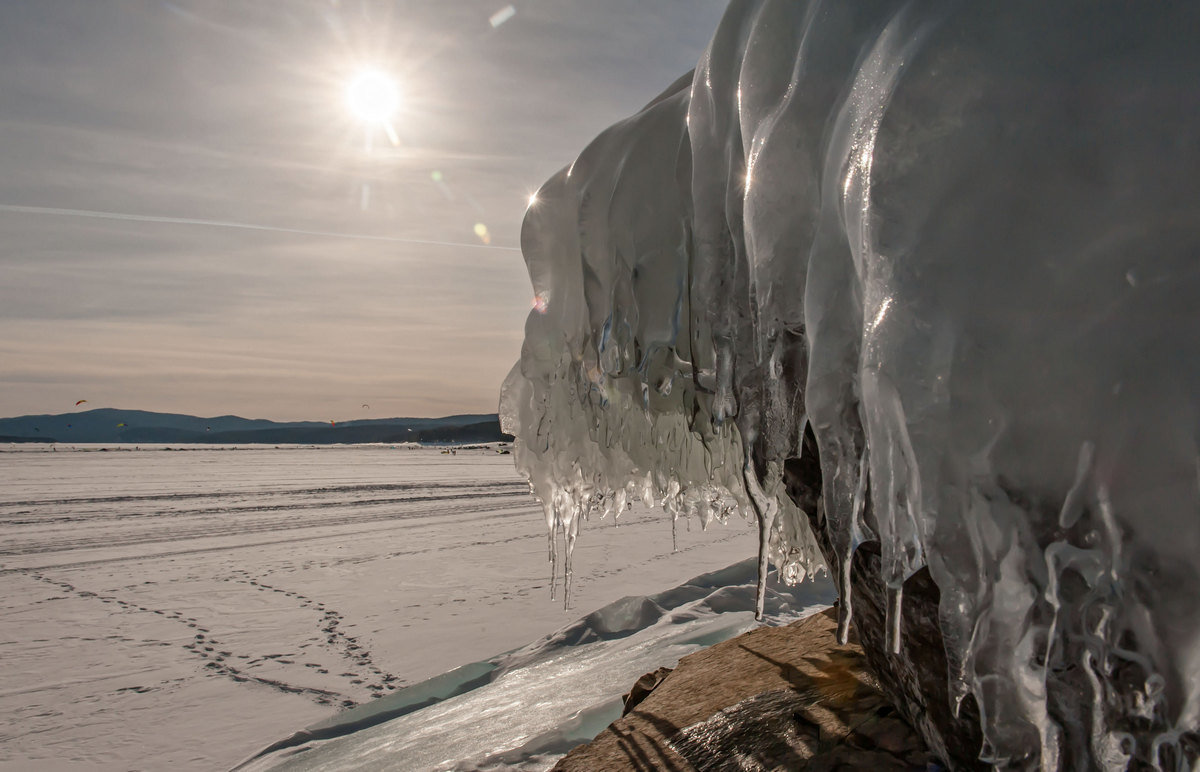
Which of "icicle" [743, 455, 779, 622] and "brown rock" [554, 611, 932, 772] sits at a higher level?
"icicle" [743, 455, 779, 622]

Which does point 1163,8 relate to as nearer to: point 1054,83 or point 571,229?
point 1054,83

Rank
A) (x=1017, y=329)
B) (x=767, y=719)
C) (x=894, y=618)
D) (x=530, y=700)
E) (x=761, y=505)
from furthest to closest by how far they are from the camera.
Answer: (x=530, y=700), (x=767, y=719), (x=761, y=505), (x=894, y=618), (x=1017, y=329)

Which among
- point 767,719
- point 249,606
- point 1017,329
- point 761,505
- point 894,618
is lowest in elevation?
point 249,606

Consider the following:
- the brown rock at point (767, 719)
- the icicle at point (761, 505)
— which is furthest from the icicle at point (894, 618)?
the brown rock at point (767, 719)

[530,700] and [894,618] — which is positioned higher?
[894,618]

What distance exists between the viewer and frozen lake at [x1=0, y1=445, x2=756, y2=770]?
3865 millimetres

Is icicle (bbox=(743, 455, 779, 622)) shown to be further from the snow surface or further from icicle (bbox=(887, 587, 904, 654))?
the snow surface

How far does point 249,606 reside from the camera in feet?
20.0

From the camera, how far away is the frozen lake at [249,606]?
3865 millimetres

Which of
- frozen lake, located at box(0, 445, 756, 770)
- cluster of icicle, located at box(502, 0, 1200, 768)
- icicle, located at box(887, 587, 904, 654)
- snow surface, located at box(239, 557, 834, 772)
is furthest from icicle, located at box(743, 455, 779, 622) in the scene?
frozen lake, located at box(0, 445, 756, 770)

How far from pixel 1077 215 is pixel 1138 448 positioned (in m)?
0.32

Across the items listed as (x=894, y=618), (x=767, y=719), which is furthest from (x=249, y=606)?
(x=894, y=618)

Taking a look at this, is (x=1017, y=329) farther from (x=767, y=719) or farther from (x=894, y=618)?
(x=767, y=719)

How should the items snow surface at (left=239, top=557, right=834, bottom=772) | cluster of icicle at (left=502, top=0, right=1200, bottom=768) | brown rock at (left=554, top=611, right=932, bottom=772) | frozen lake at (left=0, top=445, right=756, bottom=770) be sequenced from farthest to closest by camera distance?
frozen lake at (left=0, top=445, right=756, bottom=770) → snow surface at (left=239, top=557, right=834, bottom=772) → brown rock at (left=554, top=611, right=932, bottom=772) → cluster of icicle at (left=502, top=0, right=1200, bottom=768)
